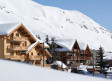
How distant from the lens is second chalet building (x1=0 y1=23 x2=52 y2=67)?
1832 inches

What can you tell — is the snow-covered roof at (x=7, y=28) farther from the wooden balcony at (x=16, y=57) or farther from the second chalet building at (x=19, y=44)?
the wooden balcony at (x=16, y=57)

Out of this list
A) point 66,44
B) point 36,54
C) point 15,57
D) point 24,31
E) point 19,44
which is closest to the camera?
point 15,57

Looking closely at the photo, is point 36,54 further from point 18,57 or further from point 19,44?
point 18,57

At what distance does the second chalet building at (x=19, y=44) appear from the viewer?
46531mm

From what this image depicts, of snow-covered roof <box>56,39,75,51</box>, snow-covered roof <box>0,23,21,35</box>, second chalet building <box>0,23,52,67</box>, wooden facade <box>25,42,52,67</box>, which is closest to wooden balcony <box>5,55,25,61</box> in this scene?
second chalet building <box>0,23,52,67</box>

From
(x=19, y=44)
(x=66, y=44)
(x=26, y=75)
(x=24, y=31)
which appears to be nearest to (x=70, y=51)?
(x=66, y=44)

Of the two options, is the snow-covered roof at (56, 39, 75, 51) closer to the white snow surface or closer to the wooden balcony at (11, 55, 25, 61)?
the wooden balcony at (11, 55, 25, 61)

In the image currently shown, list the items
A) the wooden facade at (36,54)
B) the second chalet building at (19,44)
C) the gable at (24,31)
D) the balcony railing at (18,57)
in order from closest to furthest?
the second chalet building at (19,44) < the balcony railing at (18,57) < the gable at (24,31) < the wooden facade at (36,54)

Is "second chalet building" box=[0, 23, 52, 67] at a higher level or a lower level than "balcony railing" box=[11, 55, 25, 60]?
higher

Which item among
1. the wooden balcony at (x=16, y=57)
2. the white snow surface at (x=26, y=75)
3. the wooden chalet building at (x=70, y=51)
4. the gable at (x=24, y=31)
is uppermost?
the gable at (x=24, y=31)

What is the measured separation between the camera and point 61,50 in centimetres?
7531

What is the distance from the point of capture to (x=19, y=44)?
5056 centimetres

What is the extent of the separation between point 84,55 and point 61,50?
1358cm

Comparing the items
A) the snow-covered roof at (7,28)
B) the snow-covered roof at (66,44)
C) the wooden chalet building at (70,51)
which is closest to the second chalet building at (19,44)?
the snow-covered roof at (7,28)
